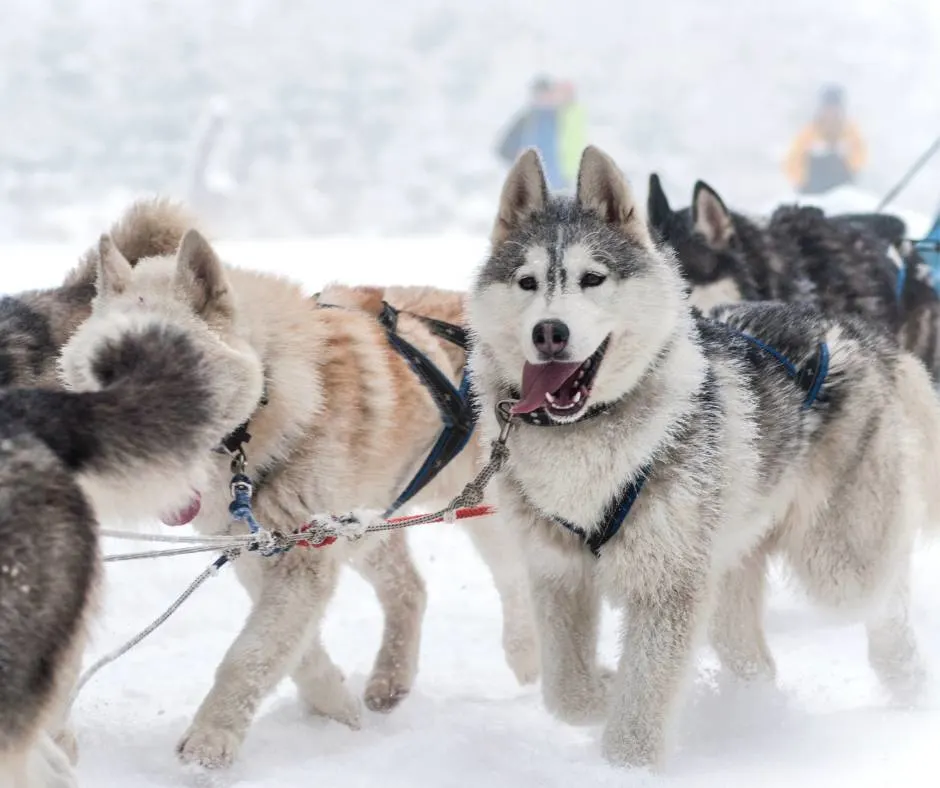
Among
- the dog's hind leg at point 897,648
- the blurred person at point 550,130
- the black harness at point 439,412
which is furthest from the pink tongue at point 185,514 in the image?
the blurred person at point 550,130

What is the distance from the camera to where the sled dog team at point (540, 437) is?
7.20 feet

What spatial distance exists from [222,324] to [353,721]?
1.25 m

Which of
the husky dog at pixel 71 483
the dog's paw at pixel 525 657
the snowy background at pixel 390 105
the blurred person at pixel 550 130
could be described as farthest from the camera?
the snowy background at pixel 390 105

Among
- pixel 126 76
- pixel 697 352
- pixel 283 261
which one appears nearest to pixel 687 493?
pixel 697 352

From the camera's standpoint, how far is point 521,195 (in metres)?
2.91

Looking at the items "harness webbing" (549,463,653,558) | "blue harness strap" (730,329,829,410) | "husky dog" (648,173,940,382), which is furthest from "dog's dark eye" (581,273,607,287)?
"husky dog" (648,173,940,382)

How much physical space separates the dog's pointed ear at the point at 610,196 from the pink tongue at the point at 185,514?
3.81ft

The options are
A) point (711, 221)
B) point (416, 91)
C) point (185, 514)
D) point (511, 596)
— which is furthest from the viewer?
point (416, 91)

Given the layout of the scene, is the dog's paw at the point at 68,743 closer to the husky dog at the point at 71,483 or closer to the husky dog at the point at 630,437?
the husky dog at the point at 71,483

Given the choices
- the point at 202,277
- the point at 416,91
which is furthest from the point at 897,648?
the point at 416,91

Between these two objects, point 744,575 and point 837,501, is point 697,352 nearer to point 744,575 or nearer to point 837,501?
point 837,501

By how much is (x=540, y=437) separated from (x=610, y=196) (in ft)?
1.97

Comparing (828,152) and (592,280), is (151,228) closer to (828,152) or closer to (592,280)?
(592,280)

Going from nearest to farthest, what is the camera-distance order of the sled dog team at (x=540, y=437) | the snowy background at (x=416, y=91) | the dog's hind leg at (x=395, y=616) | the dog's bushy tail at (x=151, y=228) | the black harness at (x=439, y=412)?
the sled dog team at (x=540, y=437)
the black harness at (x=439, y=412)
the dog's bushy tail at (x=151, y=228)
the dog's hind leg at (x=395, y=616)
the snowy background at (x=416, y=91)
